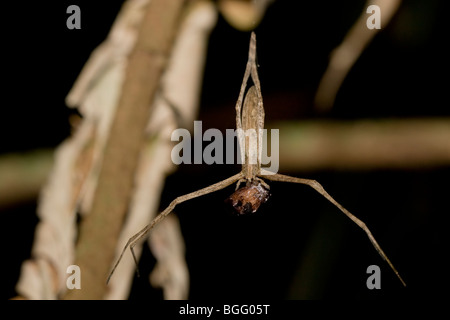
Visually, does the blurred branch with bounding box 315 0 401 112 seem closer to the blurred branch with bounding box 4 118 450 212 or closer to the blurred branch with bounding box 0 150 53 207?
the blurred branch with bounding box 4 118 450 212

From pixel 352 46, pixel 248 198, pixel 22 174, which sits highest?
pixel 352 46

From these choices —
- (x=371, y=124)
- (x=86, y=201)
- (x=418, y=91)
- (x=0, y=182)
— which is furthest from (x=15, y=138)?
(x=418, y=91)

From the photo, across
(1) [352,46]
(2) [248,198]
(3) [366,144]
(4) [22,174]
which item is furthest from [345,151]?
(4) [22,174]

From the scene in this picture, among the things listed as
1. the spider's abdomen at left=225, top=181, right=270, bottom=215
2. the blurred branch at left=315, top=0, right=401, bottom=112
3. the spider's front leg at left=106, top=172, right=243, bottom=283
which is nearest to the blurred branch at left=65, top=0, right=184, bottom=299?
the spider's front leg at left=106, top=172, right=243, bottom=283

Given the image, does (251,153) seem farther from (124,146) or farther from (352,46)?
(352,46)

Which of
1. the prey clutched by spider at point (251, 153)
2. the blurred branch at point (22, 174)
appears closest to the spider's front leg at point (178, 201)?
the prey clutched by spider at point (251, 153)

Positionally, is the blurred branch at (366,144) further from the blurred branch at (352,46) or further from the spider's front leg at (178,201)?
the spider's front leg at (178,201)
